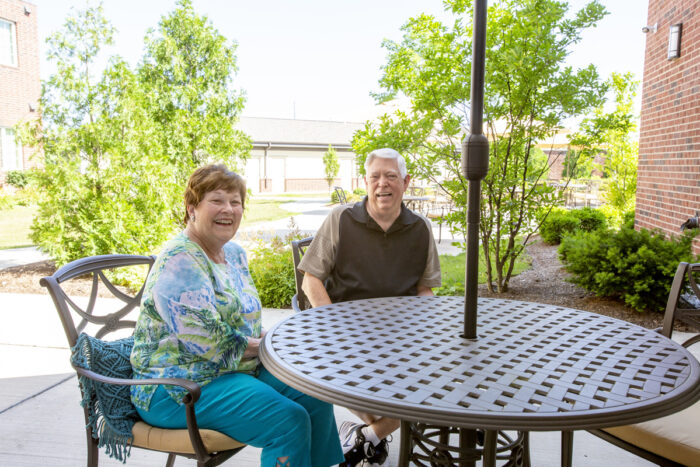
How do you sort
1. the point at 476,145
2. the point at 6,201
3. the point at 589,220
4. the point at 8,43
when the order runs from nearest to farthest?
the point at 476,145 < the point at 589,220 < the point at 6,201 < the point at 8,43

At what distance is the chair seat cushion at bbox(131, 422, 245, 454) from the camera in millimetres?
1556

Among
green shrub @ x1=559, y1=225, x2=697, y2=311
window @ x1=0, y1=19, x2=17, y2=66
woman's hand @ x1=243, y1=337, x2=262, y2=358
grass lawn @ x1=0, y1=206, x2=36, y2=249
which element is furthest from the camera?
window @ x1=0, y1=19, x2=17, y2=66

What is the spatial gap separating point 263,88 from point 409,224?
5529cm

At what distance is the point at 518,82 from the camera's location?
4734 millimetres

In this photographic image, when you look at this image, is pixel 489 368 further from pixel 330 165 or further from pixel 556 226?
pixel 330 165

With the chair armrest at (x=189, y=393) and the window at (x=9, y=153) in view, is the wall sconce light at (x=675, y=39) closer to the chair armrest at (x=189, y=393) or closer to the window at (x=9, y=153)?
the chair armrest at (x=189, y=393)

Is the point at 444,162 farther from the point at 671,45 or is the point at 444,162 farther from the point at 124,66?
the point at 124,66

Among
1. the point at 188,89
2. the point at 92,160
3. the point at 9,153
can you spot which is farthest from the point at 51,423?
the point at 9,153

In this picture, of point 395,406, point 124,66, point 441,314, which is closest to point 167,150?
point 124,66

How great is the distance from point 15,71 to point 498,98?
54.2ft

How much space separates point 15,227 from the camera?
10.7 metres

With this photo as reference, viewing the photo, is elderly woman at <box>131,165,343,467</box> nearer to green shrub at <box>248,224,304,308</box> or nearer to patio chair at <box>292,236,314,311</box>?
patio chair at <box>292,236,314,311</box>

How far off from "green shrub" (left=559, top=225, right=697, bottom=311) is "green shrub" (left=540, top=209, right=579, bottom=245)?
4384mm

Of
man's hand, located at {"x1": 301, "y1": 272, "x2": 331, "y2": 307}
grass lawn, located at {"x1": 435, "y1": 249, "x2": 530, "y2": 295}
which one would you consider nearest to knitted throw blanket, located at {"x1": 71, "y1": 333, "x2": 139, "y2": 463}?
man's hand, located at {"x1": 301, "y1": 272, "x2": 331, "y2": 307}
